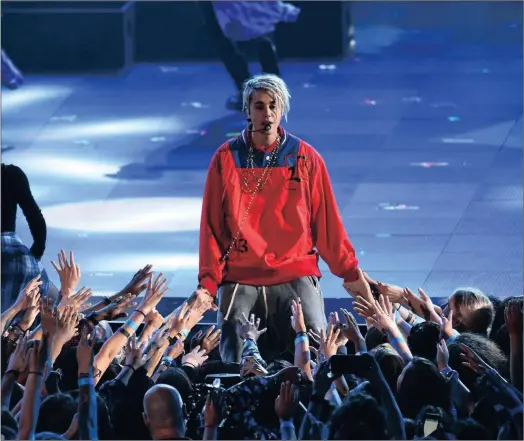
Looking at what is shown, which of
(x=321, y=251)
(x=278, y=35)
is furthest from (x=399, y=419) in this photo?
(x=278, y=35)

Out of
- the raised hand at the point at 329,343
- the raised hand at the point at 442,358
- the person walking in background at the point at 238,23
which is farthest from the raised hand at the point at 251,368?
the person walking in background at the point at 238,23

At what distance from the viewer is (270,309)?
683 centimetres

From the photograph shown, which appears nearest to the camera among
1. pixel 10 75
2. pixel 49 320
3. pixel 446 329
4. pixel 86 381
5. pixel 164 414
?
pixel 164 414

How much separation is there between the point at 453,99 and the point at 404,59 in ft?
5.38

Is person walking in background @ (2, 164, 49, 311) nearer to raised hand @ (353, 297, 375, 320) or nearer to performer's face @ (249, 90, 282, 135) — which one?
performer's face @ (249, 90, 282, 135)

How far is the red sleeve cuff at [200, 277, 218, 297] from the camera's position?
6.79 meters

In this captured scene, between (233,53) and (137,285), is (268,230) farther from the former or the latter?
(233,53)

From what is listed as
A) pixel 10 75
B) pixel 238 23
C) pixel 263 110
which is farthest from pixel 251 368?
pixel 10 75

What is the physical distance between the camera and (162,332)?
6.00 m

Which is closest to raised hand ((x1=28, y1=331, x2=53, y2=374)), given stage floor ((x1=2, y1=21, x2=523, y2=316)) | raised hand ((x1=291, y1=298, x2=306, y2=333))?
raised hand ((x1=291, y1=298, x2=306, y2=333))

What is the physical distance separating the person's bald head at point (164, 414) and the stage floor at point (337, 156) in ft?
11.7

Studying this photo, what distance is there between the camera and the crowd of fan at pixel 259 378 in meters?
5.12

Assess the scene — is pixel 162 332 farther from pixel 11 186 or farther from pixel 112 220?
pixel 112 220

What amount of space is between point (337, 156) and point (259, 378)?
6271 millimetres
